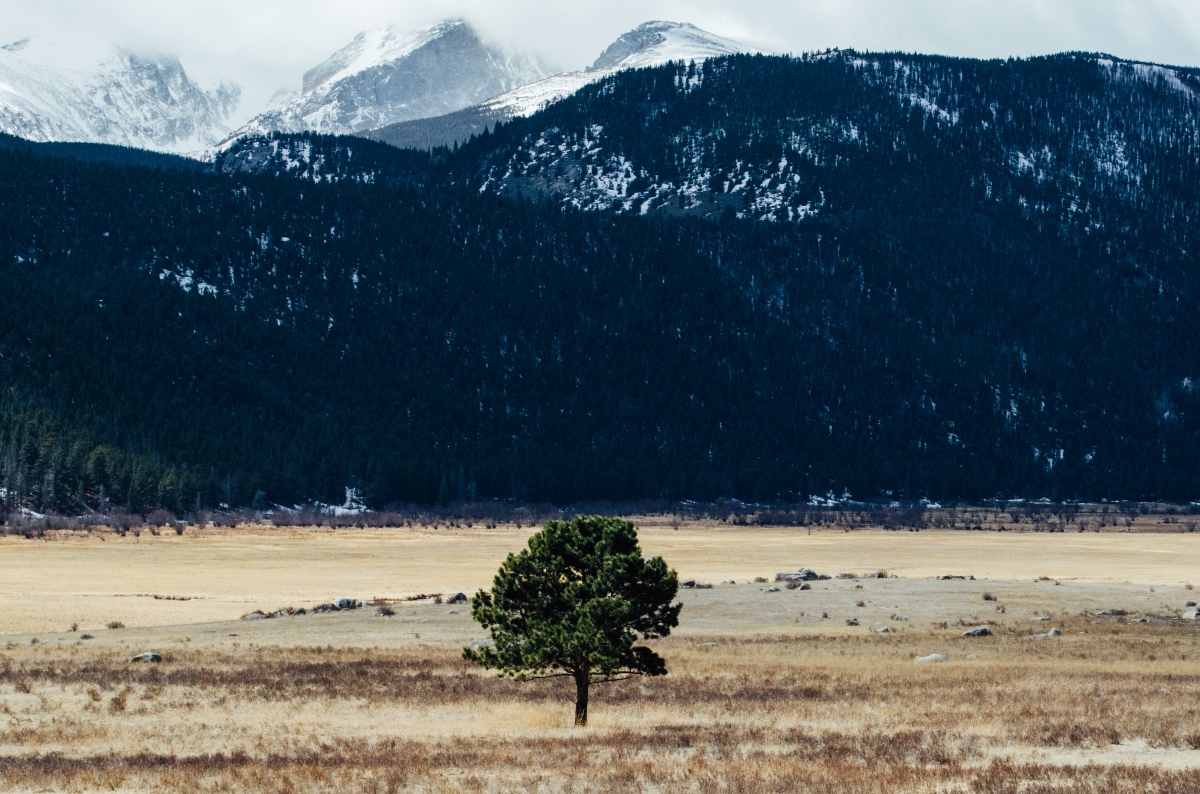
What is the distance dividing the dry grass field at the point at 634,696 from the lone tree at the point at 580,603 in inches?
62.4

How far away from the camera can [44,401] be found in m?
167

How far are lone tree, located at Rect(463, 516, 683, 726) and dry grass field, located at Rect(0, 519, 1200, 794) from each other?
1.59 meters

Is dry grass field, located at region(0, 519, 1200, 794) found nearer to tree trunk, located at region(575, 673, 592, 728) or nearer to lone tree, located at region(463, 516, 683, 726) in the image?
tree trunk, located at region(575, 673, 592, 728)

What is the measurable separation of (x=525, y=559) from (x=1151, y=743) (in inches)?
549

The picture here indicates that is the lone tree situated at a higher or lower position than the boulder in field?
higher

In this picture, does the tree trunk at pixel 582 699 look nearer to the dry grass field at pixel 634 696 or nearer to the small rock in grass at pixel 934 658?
the dry grass field at pixel 634 696

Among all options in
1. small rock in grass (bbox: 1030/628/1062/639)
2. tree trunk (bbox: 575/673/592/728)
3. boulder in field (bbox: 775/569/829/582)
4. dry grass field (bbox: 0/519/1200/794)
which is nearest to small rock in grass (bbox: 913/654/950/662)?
dry grass field (bbox: 0/519/1200/794)

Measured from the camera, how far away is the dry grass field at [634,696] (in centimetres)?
2638

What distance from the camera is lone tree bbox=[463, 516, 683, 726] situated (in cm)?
3372

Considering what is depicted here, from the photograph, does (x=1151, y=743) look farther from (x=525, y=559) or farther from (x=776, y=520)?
(x=776, y=520)

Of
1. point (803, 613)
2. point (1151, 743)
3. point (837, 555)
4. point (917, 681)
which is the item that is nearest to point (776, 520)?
point (837, 555)

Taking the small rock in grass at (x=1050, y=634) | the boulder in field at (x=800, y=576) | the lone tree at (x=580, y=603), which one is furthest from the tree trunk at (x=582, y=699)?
the boulder in field at (x=800, y=576)

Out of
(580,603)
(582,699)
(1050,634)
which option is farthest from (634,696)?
(1050,634)

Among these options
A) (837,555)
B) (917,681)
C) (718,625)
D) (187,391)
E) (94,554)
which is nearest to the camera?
(917,681)
